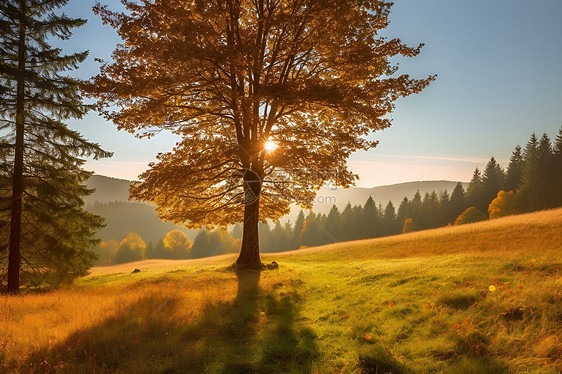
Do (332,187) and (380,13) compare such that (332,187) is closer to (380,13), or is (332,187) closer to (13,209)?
(380,13)

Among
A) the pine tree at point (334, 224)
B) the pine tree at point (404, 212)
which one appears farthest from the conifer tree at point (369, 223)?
the pine tree at point (334, 224)

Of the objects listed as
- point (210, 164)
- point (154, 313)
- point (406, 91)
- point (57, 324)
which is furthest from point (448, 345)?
point (210, 164)

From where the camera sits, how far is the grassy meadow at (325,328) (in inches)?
169

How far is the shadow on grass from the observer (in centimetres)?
448

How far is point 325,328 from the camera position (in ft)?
20.6

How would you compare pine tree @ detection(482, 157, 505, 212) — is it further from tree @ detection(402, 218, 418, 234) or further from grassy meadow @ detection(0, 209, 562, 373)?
grassy meadow @ detection(0, 209, 562, 373)

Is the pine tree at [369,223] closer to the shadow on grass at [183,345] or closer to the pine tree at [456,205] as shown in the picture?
the pine tree at [456,205]

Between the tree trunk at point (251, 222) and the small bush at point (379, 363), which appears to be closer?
the small bush at point (379, 363)

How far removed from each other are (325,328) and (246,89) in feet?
40.2

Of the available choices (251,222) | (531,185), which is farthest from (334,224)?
(251,222)

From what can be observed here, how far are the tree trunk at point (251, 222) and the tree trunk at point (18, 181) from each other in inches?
379

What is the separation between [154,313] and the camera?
6852 millimetres

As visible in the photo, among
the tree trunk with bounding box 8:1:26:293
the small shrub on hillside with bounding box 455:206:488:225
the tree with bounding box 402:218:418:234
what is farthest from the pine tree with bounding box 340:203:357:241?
the tree trunk with bounding box 8:1:26:293

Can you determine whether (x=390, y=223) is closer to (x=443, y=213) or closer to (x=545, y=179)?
(x=443, y=213)
